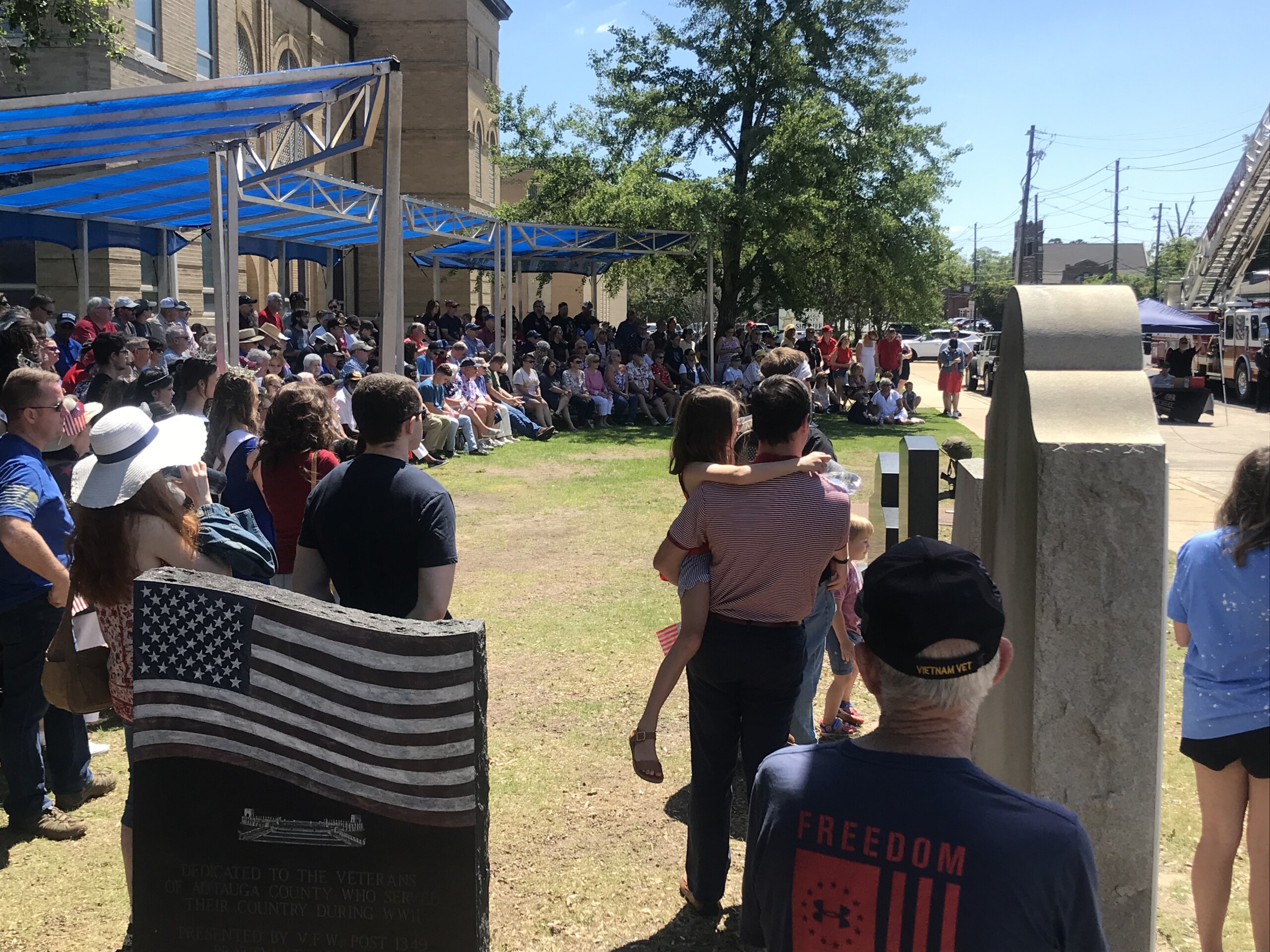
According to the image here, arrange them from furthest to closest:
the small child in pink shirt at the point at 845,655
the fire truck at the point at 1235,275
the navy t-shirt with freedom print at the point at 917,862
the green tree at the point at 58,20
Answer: the fire truck at the point at 1235,275 < the green tree at the point at 58,20 < the small child in pink shirt at the point at 845,655 < the navy t-shirt with freedom print at the point at 917,862

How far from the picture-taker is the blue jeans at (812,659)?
4422 millimetres

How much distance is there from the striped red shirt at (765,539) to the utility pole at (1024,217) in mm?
50648

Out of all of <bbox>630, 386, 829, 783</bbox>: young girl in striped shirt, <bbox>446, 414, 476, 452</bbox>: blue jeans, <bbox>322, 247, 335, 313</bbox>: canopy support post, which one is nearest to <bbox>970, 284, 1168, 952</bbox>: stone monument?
<bbox>630, 386, 829, 783</bbox>: young girl in striped shirt

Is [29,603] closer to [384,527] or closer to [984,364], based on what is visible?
[384,527]

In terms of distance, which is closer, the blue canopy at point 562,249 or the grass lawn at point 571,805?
the grass lawn at point 571,805

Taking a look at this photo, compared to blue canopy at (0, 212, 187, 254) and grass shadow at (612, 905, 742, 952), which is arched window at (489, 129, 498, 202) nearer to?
blue canopy at (0, 212, 187, 254)

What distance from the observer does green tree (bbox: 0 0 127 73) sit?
52.9 feet

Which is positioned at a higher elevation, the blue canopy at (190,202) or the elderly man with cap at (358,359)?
the blue canopy at (190,202)

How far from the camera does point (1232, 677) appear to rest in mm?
3008

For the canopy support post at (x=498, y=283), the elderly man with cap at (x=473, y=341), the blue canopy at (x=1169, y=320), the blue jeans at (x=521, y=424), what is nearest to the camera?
the blue jeans at (x=521, y=424)

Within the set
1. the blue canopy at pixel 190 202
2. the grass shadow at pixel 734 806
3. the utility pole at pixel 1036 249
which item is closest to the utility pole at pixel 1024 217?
the utility pole at pixel 1036 249

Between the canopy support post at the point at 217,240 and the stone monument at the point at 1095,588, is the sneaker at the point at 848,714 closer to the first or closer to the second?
the stone monument at the point at 1095,588

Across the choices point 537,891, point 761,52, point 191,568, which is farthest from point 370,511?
point 761,52

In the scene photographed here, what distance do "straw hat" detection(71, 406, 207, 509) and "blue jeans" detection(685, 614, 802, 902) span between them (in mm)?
1819
